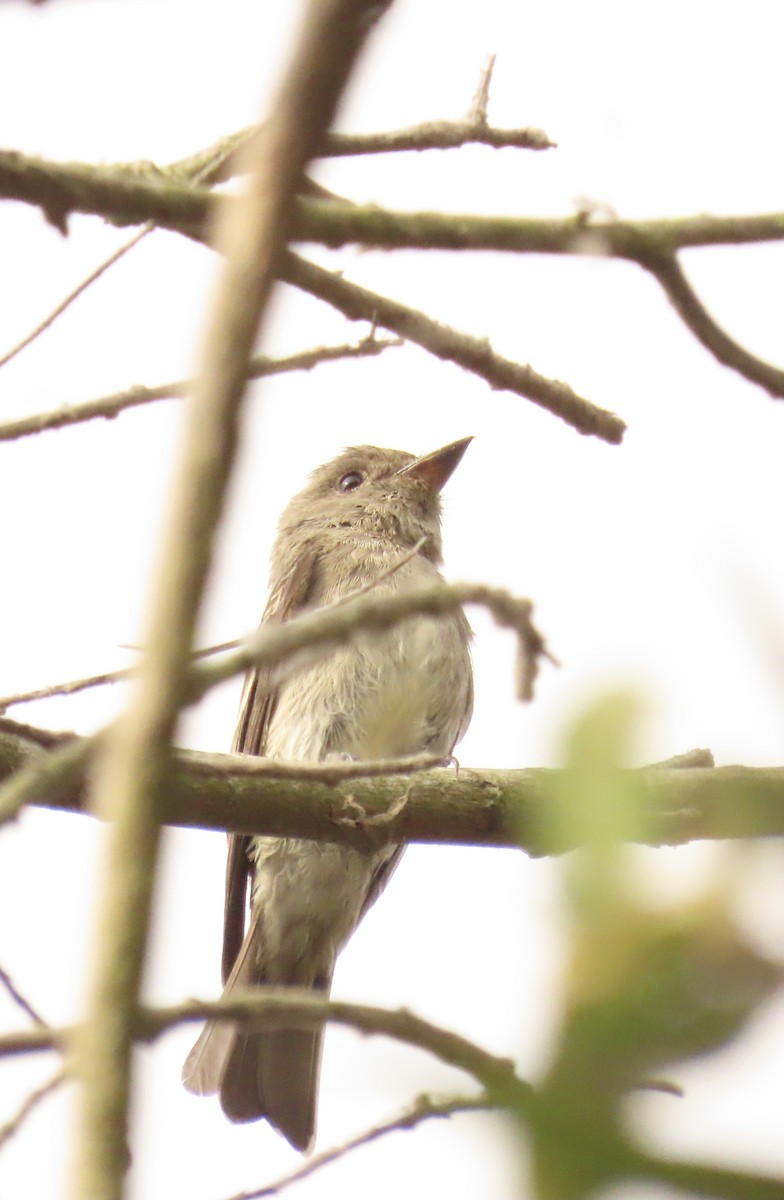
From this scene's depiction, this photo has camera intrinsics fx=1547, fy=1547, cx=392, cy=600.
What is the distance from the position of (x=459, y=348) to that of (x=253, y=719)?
351 cm

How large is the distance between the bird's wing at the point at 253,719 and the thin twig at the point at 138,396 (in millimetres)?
2336

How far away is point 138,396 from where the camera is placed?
387 cm

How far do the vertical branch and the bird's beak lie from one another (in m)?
7.04

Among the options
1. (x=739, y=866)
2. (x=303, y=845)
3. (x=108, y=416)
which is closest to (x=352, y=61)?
(x=739, y=866)

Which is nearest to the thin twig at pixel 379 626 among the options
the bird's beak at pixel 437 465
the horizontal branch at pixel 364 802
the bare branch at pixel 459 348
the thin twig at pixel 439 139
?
the horizontal branch at pixel 364 802

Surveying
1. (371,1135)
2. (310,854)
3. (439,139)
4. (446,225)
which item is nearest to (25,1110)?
(371,1135)

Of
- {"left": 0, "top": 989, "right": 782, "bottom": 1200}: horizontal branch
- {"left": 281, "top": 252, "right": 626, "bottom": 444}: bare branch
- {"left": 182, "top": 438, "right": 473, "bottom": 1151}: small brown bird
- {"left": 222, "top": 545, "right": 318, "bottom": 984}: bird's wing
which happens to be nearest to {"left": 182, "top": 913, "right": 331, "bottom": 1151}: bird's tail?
{"left": 182, "top": 438, "right": 473, "bottom": 1151}: small brown bird

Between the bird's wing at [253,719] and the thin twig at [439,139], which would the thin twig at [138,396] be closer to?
the thin twig at [439,139]

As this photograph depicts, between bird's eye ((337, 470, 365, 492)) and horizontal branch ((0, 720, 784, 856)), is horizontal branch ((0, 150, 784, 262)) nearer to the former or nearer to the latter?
horizontal branch ((0, 720, 784, 856))

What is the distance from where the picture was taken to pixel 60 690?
336cm

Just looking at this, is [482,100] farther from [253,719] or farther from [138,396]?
[253,719]

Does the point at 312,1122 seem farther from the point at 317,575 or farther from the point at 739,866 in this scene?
the point at 739,866

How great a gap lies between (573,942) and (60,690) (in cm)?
251

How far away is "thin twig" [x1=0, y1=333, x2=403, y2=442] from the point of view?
3.88m
